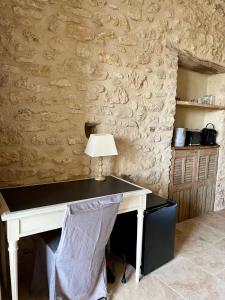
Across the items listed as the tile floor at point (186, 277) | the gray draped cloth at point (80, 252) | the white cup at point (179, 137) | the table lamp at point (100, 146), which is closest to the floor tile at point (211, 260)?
the tile floor at point (186, 277)

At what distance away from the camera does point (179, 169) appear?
10.1ft

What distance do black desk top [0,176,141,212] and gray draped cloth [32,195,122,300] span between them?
0.72 feet

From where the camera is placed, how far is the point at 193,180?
3.29 m

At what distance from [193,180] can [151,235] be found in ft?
4.84

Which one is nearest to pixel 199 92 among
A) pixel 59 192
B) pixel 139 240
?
pixel 139 240

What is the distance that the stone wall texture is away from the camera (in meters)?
1.91

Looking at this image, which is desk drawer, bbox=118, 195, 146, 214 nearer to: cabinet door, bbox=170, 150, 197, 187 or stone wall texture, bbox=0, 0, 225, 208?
stone wall texture, bbox=0, 0, 225, 208

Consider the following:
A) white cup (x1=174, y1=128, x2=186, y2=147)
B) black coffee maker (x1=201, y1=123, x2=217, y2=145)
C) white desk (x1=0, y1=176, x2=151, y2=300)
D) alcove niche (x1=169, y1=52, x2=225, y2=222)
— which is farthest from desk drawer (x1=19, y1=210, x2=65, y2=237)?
black coffee maker (x1=201, y1=123, x2=217, y2=145)

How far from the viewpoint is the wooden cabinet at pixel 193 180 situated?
307 centimetres

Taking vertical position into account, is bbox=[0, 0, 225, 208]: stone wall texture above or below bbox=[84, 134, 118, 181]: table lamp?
above

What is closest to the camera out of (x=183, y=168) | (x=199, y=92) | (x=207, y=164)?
(x=183, y=168)

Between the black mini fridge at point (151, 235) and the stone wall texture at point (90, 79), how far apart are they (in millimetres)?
562

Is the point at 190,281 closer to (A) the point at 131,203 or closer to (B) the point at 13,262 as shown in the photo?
(A) the point at 131,203

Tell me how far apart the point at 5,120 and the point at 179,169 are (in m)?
2.14
